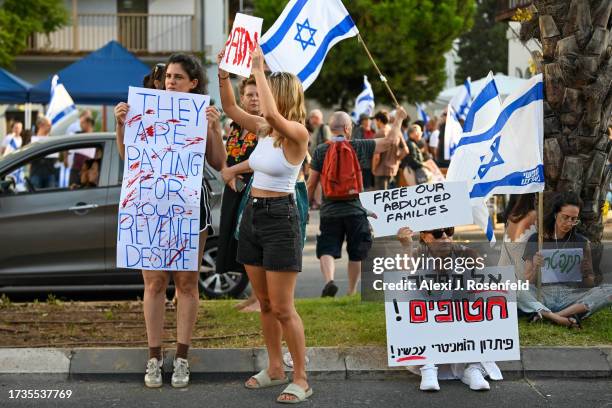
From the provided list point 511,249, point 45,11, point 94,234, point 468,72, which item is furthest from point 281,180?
point 468,72

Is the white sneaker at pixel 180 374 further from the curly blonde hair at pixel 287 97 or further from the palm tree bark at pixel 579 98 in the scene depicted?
the palm tree bark at pixel 579 98

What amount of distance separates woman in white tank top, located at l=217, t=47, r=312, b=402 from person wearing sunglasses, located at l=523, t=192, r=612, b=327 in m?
1.93

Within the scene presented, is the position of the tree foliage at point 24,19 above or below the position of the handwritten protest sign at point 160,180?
above

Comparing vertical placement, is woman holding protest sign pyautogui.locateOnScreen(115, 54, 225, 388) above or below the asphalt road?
above

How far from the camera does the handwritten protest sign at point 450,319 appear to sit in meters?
6.45

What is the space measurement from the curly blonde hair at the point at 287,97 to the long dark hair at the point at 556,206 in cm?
239

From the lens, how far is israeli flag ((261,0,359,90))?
8.05m

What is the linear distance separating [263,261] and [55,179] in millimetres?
8241

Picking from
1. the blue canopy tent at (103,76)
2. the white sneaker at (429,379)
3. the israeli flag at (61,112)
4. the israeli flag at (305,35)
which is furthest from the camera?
the blue canopy tent at (103,76)

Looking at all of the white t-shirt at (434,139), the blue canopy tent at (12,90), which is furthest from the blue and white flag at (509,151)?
the white t-shirt at (434,139)

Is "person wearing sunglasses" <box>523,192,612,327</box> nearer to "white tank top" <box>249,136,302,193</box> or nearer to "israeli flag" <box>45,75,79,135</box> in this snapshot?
→ "white tank top" <box>249,136,302,193</box>

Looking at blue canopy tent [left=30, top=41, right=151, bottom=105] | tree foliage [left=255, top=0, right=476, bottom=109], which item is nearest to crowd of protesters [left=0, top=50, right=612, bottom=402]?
blue canopy tent [left=30, top=41, right=151, bottom=105]

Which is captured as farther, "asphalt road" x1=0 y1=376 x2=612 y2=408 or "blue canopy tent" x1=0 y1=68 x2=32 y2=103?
"blue canopy tent" x1=0 y1=68 x2=32 y2=103

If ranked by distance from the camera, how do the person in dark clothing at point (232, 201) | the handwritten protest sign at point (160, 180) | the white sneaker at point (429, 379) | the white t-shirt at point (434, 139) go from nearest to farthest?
the white sneaker at point (429, 379) < the handwritten protest sign at point (160, 180) < the person in dark clothing at point (232, 201) < the white t-shirt at point (434, 139)
